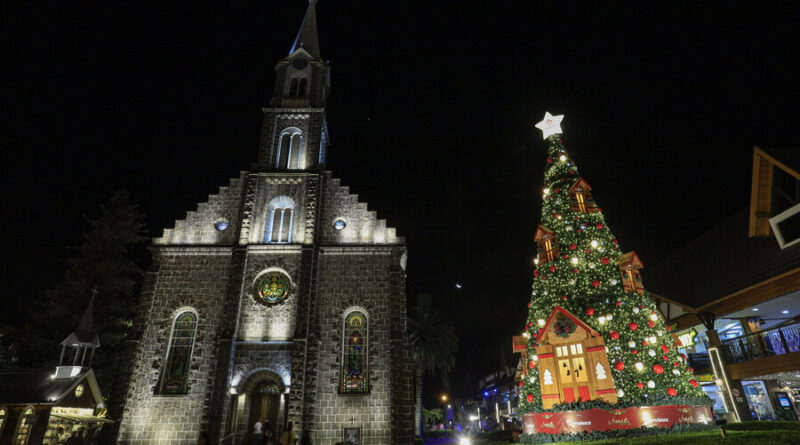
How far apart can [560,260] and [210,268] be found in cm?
1643

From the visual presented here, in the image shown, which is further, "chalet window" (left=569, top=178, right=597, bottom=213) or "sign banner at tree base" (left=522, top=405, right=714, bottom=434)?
"chalet window" (left=569, top=178, right=597, bottom=213)

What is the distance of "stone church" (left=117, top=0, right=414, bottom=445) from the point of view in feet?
58.6

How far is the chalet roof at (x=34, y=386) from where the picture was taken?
1712 cm

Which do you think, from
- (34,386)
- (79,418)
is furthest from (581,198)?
(34,386)

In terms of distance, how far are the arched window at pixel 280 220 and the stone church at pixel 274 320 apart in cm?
6

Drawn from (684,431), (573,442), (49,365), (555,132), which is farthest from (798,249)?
(49,365)

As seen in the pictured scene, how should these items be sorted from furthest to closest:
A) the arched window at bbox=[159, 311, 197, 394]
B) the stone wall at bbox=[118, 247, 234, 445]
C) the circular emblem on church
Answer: the circular emblem on church → the arched window at bbox=[159, 311, 197, 394] → the stone wall at bbox=[118, 247, 234, 445]

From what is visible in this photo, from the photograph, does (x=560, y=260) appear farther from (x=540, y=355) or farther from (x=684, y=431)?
(x=684, y=431)

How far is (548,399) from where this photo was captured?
→ 1525cm

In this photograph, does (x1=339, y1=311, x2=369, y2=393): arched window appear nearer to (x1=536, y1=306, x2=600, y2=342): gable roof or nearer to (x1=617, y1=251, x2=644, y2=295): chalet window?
(x1=536, y1=306, x2=600, y2=342): gable roof

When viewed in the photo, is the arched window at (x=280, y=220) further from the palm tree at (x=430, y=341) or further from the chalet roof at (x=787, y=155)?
the chalet roof at (x=787, y=155)

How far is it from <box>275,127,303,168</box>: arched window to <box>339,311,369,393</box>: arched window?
950 cm

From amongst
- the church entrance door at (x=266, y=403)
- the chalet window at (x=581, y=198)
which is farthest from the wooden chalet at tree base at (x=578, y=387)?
the church entrance door at (x=266, y=403)

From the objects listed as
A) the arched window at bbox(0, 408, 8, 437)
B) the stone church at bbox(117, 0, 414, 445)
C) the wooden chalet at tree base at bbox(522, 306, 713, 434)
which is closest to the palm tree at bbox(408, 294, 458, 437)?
the stone church at bbox(117, 0, 414, 445)
